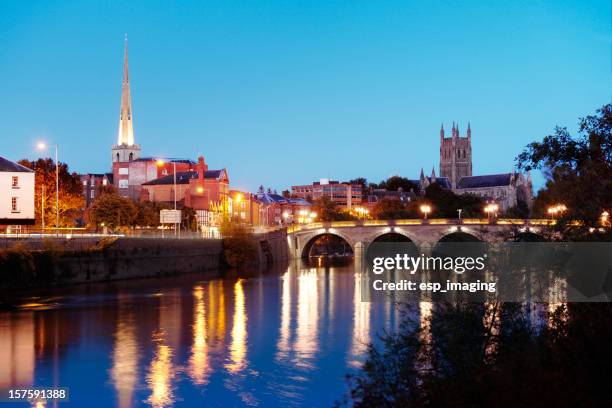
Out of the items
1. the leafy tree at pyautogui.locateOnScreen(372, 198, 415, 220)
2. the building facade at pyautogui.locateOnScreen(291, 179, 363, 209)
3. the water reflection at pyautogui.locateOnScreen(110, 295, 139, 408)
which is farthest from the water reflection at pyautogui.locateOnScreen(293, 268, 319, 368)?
the building facade at pyautogui.locateOnScreen(291, 179, 363, 209)

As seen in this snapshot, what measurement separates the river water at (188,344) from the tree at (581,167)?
6.10 metres

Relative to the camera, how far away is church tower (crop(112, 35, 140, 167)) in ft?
495

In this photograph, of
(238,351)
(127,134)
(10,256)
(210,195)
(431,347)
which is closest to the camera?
(431,347)

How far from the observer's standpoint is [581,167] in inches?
708

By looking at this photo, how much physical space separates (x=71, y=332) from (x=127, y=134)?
405 ft

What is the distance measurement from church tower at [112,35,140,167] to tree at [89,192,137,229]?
73.8m

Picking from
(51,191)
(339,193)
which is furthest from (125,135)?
(51,191)

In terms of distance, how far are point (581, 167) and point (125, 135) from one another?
141939 millimetres

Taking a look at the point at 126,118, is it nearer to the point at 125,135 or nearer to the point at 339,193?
the point at 125,135

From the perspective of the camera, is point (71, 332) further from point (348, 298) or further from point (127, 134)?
point (127, 134)

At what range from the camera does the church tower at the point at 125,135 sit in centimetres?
15075

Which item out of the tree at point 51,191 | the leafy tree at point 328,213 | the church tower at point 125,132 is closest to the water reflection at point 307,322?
the tree at point 51,191

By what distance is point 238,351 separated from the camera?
2953cm

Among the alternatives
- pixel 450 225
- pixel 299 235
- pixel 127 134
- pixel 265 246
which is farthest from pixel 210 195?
pixel 127 134
